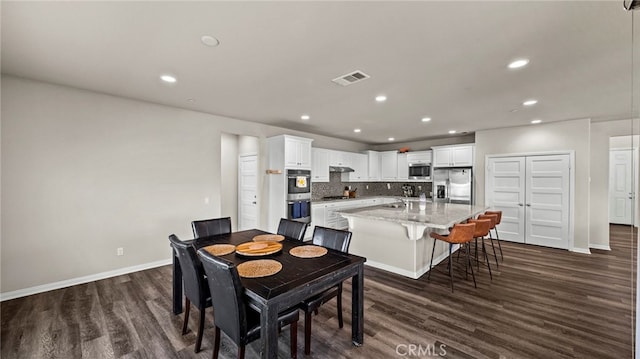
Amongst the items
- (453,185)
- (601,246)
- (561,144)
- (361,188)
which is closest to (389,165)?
(361,188)

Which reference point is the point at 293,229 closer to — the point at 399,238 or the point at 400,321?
the point at 400,321

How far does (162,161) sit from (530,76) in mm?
5164

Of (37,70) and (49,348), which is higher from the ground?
(37,70)

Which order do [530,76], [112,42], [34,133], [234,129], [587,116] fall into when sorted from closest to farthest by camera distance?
[112,42], [530,76], [34,133], [587,116], [234,129]

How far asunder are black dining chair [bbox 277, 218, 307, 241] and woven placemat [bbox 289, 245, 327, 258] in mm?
435

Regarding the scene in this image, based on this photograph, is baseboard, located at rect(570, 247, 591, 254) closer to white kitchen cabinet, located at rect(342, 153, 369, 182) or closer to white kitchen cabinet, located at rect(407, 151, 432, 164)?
white kitchen cabinet, located at rect(407, 151, 432, 164)

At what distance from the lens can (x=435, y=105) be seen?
3.97 meters

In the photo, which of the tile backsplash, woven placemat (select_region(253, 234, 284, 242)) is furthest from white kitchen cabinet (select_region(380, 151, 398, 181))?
woven placemat (select_region(253, 234, 284, 242))

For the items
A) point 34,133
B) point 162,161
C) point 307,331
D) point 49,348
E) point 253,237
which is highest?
point 34,133

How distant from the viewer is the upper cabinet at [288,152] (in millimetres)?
5184

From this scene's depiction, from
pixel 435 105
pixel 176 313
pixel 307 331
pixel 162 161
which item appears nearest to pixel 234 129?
pixel 162 161

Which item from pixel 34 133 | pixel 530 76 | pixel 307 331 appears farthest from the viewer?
pixel 34 133

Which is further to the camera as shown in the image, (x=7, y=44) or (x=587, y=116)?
(x=587, y=116)

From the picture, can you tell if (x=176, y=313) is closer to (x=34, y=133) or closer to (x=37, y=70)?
(x=34, y=133)
